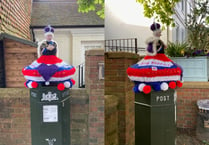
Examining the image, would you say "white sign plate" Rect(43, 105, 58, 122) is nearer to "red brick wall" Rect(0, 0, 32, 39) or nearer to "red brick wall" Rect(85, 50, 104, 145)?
"red brick wall" Rect(85, 50, 104, 145)

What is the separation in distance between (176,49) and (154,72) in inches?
7.7

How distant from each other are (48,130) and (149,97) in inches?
27.2

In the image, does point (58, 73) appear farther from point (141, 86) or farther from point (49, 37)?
point (141, 86)

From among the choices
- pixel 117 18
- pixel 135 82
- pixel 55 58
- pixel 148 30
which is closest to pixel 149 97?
pixel 135 82

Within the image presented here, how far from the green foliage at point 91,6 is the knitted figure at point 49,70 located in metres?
0.23

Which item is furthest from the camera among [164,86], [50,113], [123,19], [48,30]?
[50,113]

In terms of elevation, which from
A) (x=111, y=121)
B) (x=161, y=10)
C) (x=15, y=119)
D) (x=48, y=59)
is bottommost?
(x=15, y=119)

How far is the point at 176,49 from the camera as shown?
1204 mm

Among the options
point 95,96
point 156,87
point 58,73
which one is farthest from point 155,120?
point 58,73

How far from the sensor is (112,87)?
1068mm

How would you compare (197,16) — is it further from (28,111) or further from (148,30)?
(28,111)

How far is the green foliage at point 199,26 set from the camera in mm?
1186


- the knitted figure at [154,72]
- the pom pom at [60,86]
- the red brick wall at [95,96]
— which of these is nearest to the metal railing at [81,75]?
the red brick wall at [95,96]

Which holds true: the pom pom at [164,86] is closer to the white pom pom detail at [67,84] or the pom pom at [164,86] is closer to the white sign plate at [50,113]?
the white pom pom detail at [67,84]
